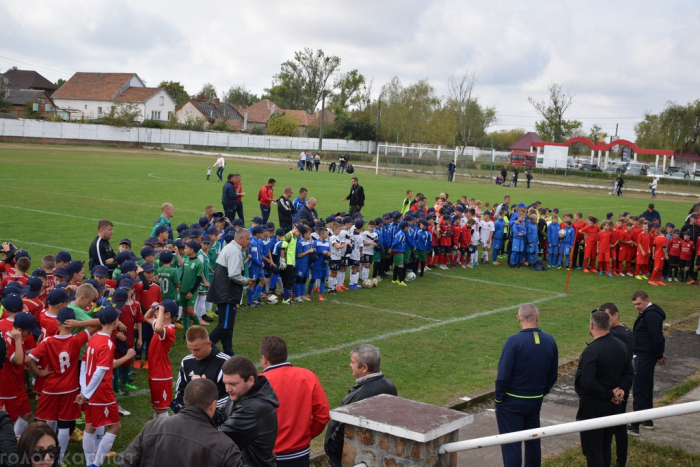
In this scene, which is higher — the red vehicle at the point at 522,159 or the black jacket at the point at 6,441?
the red vehicle at the point at 522,159

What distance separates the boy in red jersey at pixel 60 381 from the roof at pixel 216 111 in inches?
3710

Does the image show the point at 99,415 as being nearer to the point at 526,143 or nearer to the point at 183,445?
the point at 183,445

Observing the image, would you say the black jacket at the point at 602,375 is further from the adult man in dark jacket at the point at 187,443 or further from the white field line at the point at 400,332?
the white field line at the point at 400,332

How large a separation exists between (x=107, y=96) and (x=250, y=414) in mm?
92996

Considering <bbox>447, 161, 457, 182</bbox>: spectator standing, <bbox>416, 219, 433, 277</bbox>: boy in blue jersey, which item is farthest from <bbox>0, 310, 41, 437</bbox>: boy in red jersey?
<bbox>447, 161, 457, 182</bbox>: spectator standing

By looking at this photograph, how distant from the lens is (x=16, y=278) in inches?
353

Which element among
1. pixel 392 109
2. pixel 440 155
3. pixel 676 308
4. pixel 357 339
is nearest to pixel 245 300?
pixel 357 339

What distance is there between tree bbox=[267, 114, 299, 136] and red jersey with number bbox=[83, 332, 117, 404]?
265 ft

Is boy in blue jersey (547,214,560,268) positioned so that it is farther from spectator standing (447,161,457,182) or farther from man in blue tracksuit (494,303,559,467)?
spectator standing (447,161,457,182)

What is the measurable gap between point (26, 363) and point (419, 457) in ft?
14.7

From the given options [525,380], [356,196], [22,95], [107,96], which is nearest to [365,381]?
[525,380]

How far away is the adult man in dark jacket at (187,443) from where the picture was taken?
372cm

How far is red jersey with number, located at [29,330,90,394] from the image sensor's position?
21.1 feet

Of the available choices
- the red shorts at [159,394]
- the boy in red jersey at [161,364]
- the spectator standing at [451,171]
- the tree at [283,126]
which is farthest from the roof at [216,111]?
the red shorts at [159,394]
